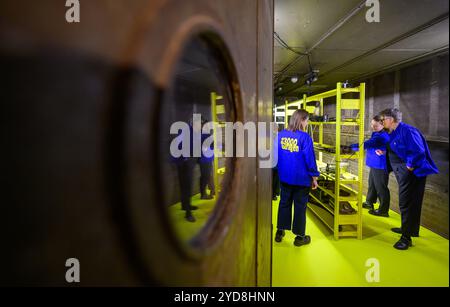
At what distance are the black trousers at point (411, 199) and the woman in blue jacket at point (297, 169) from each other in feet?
3.80

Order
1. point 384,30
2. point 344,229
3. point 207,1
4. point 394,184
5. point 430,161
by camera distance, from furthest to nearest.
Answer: point 394,184 < point 344,229 < point 384,30 < point 430,161 < point 207,1

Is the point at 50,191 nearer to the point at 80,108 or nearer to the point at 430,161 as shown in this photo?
the point at 80,108

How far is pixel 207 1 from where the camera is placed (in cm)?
62

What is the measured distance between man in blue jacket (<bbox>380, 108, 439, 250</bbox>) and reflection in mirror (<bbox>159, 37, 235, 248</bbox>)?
2.62 meters

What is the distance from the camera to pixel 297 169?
3545 millimetres

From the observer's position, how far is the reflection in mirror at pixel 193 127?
0.61 meters

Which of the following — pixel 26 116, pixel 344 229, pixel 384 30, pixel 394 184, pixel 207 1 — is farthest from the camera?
pixel 394 184

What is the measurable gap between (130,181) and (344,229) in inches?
184

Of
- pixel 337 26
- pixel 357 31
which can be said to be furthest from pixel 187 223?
pixel 357 31

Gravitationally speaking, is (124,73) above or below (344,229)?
above

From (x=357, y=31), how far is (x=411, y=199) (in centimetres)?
239

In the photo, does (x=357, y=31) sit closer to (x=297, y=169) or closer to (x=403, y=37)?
(x=403, y=37)

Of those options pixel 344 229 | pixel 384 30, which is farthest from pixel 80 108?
pixel 344 229

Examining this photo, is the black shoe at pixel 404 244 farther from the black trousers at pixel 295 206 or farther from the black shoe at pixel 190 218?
the black shoe at pixel 190 218
